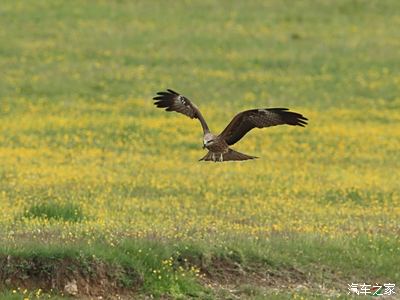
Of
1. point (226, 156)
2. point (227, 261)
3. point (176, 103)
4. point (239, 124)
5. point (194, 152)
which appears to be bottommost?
point (227, 261)

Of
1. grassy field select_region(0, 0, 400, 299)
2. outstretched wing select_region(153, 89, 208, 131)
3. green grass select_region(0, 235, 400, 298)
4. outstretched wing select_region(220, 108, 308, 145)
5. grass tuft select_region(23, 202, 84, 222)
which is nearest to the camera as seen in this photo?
green grass select_region(0, 235, 400, 298)

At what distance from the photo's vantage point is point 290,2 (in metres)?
39.4

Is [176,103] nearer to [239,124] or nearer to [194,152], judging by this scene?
[239,124]

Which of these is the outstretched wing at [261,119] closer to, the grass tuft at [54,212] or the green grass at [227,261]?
the green grass at [227,261]

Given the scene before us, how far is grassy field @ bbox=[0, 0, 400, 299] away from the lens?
1356 centimetres

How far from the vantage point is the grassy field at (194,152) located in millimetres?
13562

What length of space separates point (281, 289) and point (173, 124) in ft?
40.7

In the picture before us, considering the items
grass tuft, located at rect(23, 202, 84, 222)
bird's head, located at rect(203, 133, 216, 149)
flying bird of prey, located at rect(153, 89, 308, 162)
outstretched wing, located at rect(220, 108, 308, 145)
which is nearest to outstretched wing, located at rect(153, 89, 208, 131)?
flying bird of prey, located at rect(153, 89, 308, 162)

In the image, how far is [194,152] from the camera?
23.2 metres

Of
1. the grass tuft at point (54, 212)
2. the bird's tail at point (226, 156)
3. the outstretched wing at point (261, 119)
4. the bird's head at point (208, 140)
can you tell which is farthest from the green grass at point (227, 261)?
the grass tuft at point (54, 212)

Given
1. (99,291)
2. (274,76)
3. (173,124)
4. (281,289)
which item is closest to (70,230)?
(99,291)

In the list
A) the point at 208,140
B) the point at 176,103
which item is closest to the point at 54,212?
the point at 176,103

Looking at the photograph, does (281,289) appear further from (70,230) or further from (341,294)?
(70,230)

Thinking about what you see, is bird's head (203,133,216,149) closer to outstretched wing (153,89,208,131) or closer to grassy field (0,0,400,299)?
outstretched wing (153,89,208,131)
